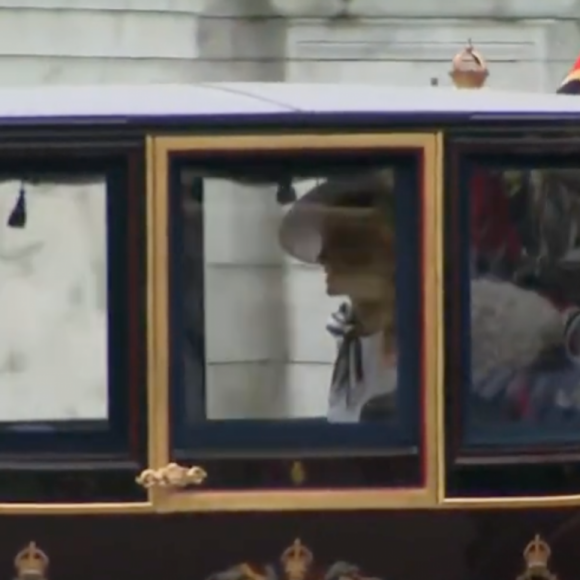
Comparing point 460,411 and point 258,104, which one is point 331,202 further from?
point 460,411

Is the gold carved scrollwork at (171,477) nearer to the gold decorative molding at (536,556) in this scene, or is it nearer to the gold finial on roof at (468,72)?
the gold decorative molding at (536,556)

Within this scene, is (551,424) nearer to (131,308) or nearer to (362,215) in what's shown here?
(362,215)

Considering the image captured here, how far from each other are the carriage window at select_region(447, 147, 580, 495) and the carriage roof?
0.41 feet

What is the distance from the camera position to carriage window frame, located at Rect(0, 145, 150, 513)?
3832mm

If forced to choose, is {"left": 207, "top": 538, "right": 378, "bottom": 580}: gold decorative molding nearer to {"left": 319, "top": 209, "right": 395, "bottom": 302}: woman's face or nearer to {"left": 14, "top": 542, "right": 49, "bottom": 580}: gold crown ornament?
{"left": 14, "top": 542, "right": 49, "bottom": 580}: gold crown ornament

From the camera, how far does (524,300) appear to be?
3.94m

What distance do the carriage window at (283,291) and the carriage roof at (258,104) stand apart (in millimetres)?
93

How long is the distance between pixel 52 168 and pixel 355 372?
71 cm

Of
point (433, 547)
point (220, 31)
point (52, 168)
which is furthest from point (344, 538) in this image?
point (220, 31)

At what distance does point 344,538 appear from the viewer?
384 cm

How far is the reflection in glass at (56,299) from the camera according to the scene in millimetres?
3889

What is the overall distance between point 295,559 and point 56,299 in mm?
668

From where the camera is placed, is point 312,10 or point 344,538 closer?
point 344,538

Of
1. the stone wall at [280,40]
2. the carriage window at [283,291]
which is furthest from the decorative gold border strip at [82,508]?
the stone wall at [280,40]
